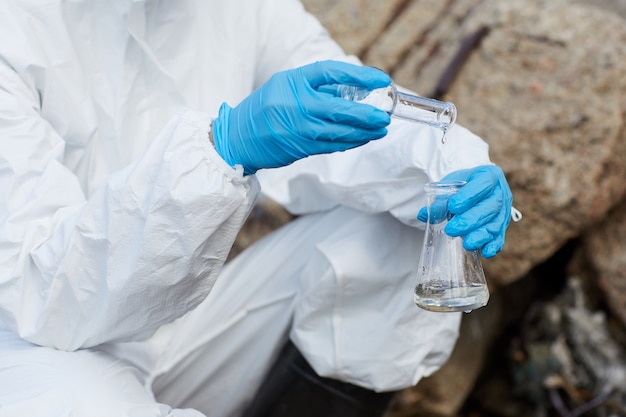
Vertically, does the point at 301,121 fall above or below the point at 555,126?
above

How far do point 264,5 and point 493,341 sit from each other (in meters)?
1.25

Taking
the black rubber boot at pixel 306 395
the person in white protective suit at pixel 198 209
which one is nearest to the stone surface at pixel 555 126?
the person in white protective suit at pixel 198 209

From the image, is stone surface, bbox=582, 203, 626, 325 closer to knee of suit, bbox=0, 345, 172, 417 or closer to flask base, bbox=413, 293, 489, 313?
flask base, bbox=413, 293, 489, 313

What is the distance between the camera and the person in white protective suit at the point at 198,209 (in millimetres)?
1186

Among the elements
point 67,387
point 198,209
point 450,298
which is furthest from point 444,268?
point 67,387

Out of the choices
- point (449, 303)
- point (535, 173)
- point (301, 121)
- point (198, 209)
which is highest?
point (301, 121)

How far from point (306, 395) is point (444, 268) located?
0.51 m

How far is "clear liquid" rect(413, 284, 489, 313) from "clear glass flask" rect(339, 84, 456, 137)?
0.27 meters

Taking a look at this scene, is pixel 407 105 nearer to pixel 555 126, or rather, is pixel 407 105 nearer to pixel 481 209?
pixel 481 209

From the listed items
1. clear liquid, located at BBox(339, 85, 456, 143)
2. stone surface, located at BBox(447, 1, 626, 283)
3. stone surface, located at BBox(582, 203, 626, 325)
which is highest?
clear liquid, located at BBox(339, 85, 456, 143)

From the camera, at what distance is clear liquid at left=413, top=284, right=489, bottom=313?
1.24 meters

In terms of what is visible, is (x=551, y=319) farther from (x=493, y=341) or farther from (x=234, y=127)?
(x=234, y=127)

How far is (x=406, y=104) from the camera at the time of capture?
4.17ft

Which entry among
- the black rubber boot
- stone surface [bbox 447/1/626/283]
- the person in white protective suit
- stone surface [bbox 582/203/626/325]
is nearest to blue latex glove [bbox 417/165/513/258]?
the person in white protective suit
